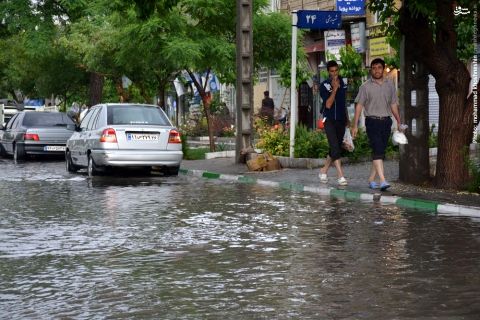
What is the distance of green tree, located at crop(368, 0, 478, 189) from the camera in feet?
53.4

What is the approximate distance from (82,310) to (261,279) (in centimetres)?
176

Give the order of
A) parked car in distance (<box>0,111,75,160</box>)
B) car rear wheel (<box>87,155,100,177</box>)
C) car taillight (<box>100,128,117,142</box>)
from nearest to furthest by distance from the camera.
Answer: car taillight (<box>100,128,117,142</box>)
car rear wheel (<box>87,155,100,177</box>)
parked car in distance (<box>0,111,75,160</box>)

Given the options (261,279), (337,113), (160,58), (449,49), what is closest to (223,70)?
(160,58)

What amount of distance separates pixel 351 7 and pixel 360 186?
731 inches

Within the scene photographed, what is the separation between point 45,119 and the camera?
1304 inches

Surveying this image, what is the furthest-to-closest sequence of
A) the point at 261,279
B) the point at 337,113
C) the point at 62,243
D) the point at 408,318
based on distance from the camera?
1. the point at 337,113
2. the point at 62,243
3. the point at 261,279
4. the point at 408,318

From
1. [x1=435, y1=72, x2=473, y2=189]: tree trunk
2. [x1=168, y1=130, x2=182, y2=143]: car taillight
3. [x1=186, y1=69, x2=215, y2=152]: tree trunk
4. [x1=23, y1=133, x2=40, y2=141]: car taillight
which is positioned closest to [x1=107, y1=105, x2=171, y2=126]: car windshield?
[x1=168, y1=130, x2=182, y2=143]: car taillight

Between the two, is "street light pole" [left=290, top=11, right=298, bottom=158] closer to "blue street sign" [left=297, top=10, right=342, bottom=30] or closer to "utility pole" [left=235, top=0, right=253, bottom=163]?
"blue street sign" [left=297, top=10, right=342, bottom=30]

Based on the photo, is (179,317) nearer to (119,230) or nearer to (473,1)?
(119,230)

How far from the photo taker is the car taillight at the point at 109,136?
72.0ft

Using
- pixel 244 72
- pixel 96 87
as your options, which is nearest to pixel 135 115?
pixel 244 72

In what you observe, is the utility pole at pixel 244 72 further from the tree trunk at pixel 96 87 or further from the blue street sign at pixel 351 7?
the tree trunk at pixel 96 87

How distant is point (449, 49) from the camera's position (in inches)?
648

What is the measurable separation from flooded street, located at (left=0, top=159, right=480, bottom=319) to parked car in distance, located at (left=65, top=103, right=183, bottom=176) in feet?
17.3
